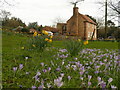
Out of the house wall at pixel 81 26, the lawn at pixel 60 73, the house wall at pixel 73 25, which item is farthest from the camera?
the house wall at pixel 81 26

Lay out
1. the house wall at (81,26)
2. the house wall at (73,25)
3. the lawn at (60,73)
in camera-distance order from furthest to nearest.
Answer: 1. the house wall at (81,26)
2. the house wall at (73,25)
3. the lawn at (60,73)

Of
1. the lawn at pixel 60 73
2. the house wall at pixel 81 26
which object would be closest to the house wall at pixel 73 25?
the house wall at pixel 81 26

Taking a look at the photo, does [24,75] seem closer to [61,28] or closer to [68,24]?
[68,24]

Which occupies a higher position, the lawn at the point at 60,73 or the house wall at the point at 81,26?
the house wall at the point at 81,26

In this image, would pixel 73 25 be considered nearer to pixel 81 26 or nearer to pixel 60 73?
pixel 81 26

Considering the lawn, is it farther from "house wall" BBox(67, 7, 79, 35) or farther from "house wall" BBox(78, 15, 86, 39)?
"house wall" BBox(78, 15, 86, 39)

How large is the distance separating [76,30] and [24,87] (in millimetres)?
29481

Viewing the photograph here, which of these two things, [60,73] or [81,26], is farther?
[81,26]

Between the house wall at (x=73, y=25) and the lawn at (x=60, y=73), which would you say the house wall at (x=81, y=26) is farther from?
the lawn at (x=60, y=73)

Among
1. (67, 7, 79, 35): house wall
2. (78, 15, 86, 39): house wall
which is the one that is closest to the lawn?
(67, 7, 79, 35): house wall

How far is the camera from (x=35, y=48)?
15.3 ft

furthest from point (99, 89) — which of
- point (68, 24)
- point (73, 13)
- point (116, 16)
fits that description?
point (68, 24)

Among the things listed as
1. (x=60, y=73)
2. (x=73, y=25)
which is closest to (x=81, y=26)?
(x=73, y=25)

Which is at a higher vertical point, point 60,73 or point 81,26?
point 81,26
